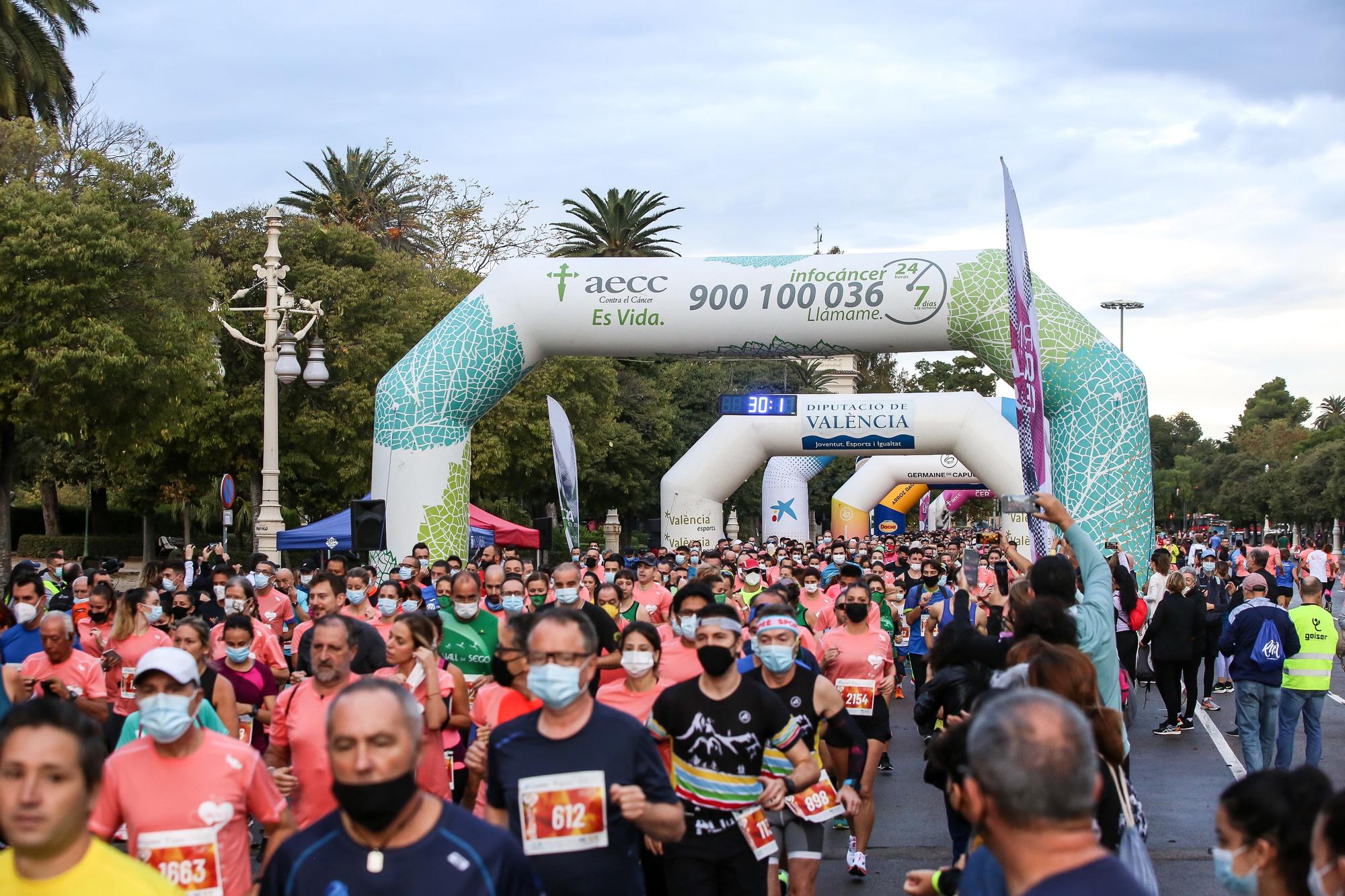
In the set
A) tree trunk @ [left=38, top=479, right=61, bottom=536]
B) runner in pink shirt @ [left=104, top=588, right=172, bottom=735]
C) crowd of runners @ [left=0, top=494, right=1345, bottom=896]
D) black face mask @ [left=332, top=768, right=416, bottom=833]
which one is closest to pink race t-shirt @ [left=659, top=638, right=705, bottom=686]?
crowd of runners @ [left=0, top=494, right=1345, bottom=896]

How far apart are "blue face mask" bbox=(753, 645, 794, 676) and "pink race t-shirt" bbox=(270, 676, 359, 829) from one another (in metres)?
1.83

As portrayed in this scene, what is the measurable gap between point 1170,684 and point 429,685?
29.3ft

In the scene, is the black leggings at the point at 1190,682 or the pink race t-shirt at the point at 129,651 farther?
the black leggings at the point at 1190,682

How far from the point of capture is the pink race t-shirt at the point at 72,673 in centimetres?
802

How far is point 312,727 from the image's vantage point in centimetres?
578

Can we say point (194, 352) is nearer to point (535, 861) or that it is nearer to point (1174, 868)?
point (1174, 868)

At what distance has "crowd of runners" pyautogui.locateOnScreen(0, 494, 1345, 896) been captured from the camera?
321 cm

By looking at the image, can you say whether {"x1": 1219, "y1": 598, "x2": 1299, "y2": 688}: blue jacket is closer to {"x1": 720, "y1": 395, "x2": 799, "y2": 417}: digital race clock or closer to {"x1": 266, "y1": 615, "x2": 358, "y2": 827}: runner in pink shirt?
{"x1": 266, "y1": 615, "x2": 358, "y2": 827}: runner in pink shirt

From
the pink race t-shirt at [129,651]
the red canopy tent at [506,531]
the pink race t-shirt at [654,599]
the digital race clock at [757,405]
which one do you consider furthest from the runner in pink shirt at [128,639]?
the red canopy tent at [506,531]

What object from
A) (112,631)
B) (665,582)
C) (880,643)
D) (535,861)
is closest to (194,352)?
(665,582)

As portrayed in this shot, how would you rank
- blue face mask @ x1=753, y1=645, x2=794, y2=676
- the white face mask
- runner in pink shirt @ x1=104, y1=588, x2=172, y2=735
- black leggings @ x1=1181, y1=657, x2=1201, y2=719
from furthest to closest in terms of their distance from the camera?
black leggings @ x1=1181, y1=657, x2=1201, y2=719
runner in pink shirt @ x1=104, y1=588, x2=172, y2=735
blue face mask @ x1=753, y1=645, x2=794, y2=676
the white face mask

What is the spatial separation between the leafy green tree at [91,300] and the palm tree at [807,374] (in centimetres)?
4958

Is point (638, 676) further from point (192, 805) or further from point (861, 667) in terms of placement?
point (861, 667)

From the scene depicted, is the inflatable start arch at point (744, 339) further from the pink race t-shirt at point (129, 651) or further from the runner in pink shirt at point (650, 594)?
the pink race t-shirt at point (129, 651)
